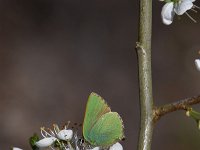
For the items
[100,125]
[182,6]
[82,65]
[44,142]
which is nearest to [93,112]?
[100,125]

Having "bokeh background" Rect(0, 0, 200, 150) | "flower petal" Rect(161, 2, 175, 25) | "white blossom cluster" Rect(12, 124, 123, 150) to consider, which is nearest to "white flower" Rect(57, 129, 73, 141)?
"white blossom cluster" Rect(12, 124, 123, 150)

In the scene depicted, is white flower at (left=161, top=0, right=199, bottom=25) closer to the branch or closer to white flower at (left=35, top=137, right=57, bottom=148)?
the branch

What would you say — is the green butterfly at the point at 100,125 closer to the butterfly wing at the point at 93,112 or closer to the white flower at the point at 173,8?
the butterfly wing at the point at 93,112

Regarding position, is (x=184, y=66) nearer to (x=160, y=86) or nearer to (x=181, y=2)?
(x=160, y=86)

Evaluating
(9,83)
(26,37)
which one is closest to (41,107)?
(9,83)

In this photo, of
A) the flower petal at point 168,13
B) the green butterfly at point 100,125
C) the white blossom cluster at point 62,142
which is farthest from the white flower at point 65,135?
the flower petal at point 168,13

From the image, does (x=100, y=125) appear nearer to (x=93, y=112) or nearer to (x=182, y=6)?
(x=93, y=112)

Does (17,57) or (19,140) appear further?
(17,57)

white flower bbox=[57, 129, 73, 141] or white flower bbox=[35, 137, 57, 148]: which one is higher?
white flower bbox=[57, 129, 73, 141]
